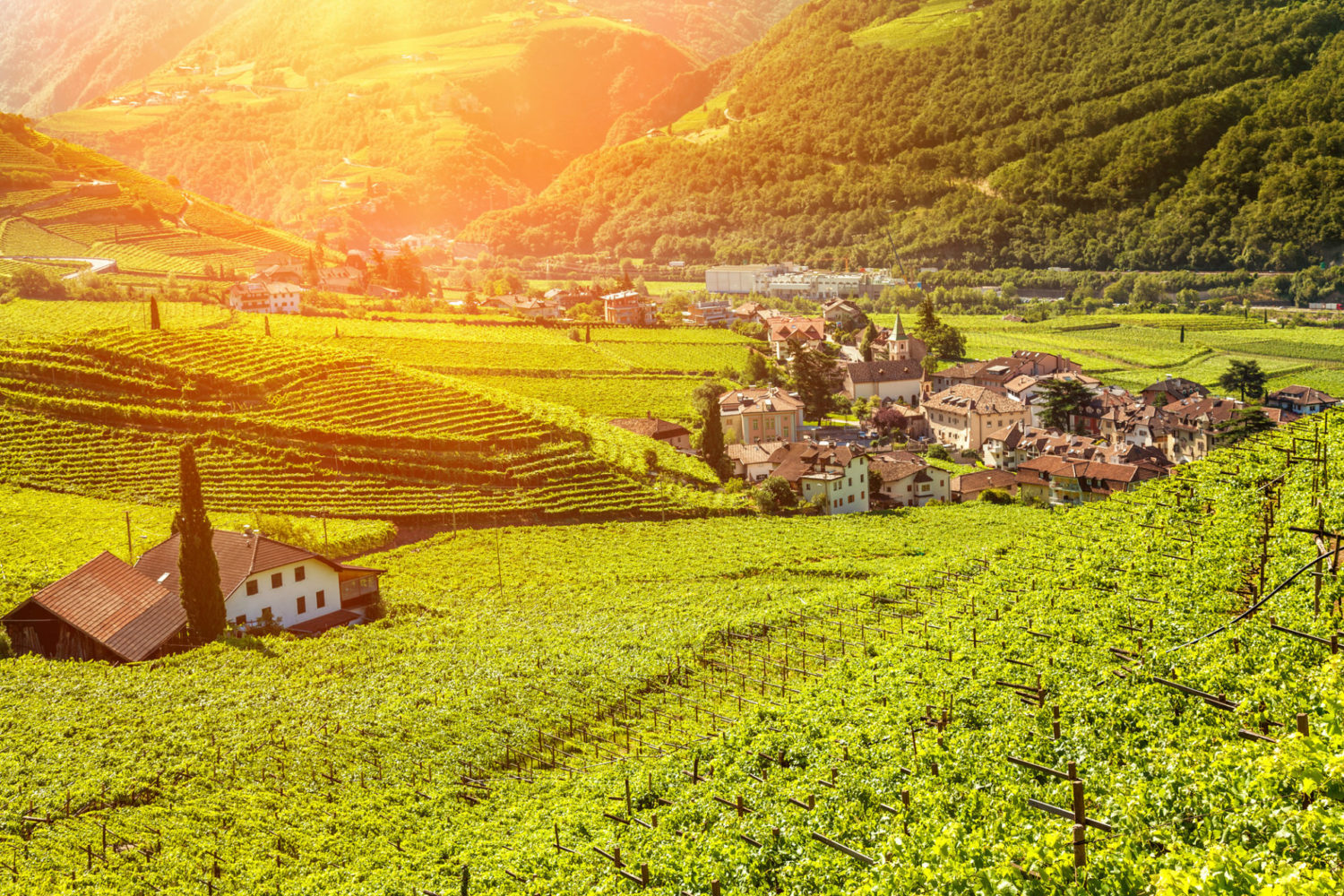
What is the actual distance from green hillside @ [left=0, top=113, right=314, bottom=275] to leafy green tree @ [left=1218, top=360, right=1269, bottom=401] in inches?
3410

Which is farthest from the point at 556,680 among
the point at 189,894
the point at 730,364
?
the point at 730,364

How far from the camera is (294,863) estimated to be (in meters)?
Answer: 14.3

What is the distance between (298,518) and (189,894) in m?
30.7

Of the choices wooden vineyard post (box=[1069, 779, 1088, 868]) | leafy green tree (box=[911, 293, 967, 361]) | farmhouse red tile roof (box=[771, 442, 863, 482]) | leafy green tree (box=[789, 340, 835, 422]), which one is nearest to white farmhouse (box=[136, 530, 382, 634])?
farmhouse red tile roof (box=[771, 442, 863, 482])

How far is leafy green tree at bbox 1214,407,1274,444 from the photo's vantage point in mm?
50219

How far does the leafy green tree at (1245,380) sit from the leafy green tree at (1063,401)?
1062cm

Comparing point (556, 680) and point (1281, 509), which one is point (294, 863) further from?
point (1281, 509)

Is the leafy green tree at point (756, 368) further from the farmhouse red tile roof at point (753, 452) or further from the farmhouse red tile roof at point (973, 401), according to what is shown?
the farmhouse red tile roof at point (753, 452)

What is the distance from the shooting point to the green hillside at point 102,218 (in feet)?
302

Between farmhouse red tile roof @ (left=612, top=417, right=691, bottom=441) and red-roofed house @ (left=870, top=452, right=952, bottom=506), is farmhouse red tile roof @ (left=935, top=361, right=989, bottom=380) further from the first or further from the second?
farmhouse red tile roof @ (left=612, top=417, right=691, bottom=441)

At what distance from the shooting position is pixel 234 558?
1191 inches

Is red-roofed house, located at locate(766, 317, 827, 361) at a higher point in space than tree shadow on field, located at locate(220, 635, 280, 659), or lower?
higher

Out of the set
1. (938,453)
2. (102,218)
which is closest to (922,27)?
(102,218)

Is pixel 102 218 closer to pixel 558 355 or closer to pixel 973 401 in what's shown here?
pixel 558 355
